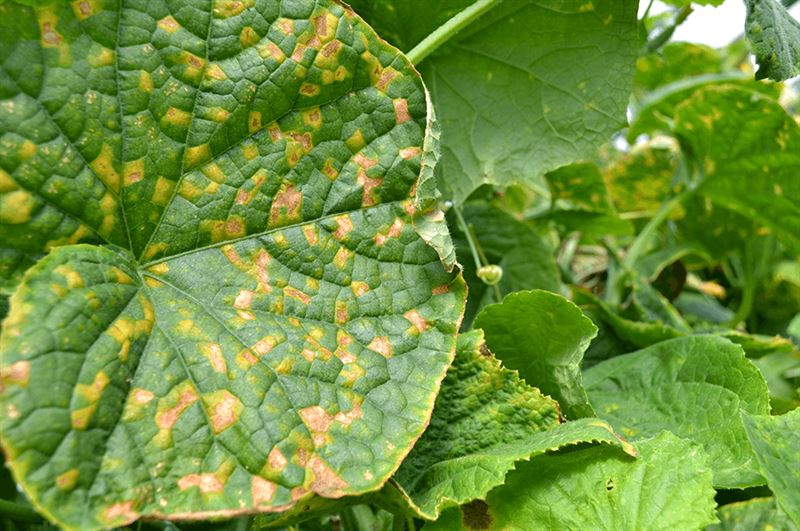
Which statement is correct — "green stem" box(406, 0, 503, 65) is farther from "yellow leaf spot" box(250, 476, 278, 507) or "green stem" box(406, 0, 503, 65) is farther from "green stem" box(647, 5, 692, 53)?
"yellow leaf spot" box(250, 476, 278, 507)

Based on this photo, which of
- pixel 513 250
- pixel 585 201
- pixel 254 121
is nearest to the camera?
pixel 254 121

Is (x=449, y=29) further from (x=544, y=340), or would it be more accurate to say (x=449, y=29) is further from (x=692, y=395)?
(x=692, y=395)

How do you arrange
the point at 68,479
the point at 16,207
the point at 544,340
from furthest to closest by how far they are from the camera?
1. the point at 544,340
2. the point at 16,207
3. the point at 68,479

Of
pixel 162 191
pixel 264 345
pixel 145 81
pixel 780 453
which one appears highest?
pixel 145 81

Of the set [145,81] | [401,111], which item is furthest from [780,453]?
[145,81]

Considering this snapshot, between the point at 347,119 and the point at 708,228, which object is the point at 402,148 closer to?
the point at 347,119

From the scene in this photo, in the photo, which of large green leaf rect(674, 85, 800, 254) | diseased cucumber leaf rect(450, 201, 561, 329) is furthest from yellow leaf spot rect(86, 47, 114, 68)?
large green leaf rect(674, 85, 800, 254)
